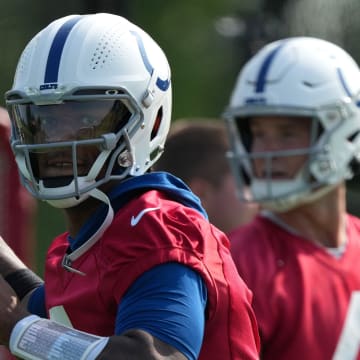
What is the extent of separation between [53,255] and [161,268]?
2.30 ft

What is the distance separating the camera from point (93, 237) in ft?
10.6

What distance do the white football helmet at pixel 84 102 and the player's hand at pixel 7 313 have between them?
30cm

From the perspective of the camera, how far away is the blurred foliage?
9234mm

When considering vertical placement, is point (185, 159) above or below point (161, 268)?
below

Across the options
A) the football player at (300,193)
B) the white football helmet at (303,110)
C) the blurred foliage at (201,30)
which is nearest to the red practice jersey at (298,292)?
the football player at (300,193)

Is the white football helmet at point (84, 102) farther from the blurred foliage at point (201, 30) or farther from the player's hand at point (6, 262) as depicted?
the blurred foliage at point (201, 30)

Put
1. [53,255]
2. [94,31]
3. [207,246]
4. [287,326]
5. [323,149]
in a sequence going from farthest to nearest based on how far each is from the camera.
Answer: [323,149], [287,326], [53,255], [94,31], [207,246]

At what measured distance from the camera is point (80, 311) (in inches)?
127

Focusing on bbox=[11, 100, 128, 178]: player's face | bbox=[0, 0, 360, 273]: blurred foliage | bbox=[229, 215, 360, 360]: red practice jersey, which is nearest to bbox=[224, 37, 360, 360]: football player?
bbox=[229, 215, 360, 360]: red practice jersey

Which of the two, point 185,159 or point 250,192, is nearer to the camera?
point 250,192

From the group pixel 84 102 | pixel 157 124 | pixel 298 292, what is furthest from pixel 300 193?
pixel 84 102

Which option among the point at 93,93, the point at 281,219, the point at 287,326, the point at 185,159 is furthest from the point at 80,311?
the point at 185,159

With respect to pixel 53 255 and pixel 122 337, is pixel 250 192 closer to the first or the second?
pixel 53 255

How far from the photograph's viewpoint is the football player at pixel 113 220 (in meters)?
2.97
